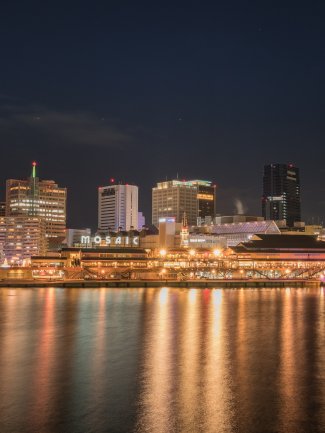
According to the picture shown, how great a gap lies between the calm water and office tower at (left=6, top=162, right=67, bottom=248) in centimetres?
11746

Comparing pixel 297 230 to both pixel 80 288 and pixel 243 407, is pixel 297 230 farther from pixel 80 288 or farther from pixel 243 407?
pixel 243 407

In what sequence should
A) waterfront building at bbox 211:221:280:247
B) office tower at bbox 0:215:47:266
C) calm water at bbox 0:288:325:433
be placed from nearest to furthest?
calm water at bbox 0:288:325:433, waterfront building at bbox 211:221:280:247, office tower at bbox 0:215:47:266

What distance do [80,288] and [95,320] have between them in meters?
35.3

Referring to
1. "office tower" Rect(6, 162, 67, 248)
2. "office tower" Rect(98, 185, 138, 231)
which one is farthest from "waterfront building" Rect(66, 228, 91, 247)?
"office tower" Rect(98, 185, 138, 231)

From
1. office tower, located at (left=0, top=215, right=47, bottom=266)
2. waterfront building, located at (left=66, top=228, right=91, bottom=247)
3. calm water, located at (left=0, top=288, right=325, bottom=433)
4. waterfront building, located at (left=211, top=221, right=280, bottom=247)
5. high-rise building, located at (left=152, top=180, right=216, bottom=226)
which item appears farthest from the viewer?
high-rise building, located at (left=152, top=180, right=216, bottom=226)

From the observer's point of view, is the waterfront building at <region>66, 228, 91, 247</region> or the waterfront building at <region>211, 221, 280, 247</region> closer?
the waterfront building at <region>211, 221, 280, 247</region>

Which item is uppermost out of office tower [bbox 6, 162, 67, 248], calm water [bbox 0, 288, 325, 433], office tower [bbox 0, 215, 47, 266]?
office tower [bbox 6, 162, 67, 248]

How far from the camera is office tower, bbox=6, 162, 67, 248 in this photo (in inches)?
6422

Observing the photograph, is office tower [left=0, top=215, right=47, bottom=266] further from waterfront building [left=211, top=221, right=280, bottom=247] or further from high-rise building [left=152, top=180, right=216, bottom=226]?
high-rise building [left=152, top=180, right=216, bottom=226]

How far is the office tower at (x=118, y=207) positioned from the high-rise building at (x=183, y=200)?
667cm

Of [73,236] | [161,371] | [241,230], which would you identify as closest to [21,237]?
[73,236]

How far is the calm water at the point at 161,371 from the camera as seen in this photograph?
19.2m

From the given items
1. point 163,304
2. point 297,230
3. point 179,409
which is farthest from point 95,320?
point 297,230

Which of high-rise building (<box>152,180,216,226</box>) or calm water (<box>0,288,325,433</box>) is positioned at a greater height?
high-rise building (<box>152,180,216,226</box>)
